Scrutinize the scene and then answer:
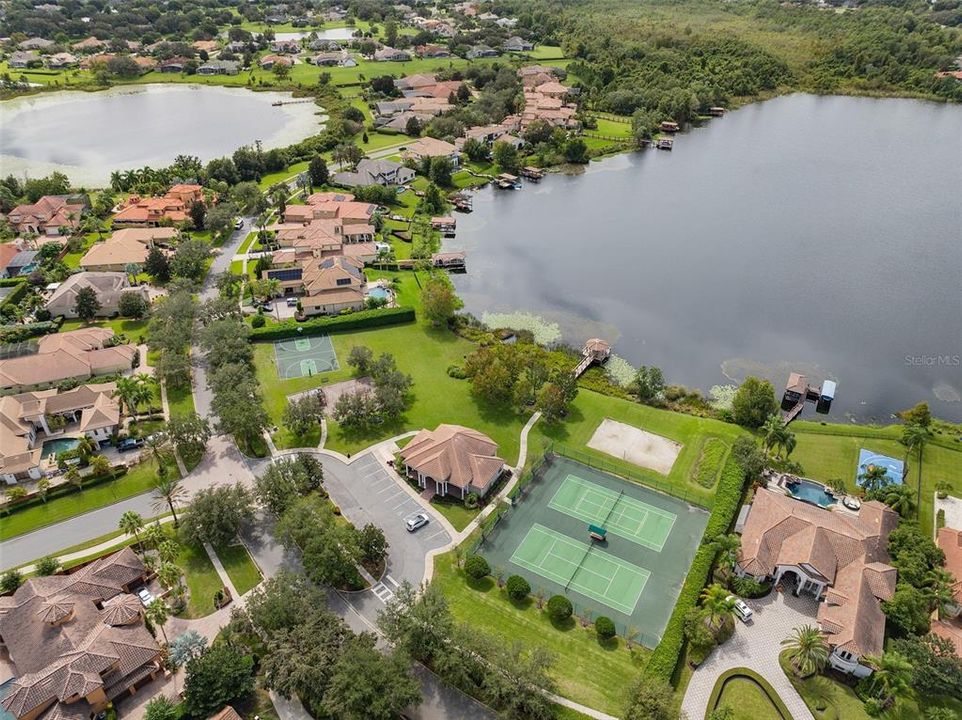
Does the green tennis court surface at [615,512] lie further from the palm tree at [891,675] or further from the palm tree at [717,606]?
the palm tree at [891,675]

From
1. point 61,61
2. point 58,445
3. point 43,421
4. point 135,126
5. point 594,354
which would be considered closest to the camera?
point 58,445

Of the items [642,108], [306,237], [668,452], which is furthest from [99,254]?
[642,108]

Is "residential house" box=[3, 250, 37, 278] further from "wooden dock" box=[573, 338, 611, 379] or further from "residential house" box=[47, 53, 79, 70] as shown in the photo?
"residential house" box=[47, 53, 79, 70]

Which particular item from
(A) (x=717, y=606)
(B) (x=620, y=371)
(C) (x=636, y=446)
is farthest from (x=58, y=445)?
(A) (x=717, y=606)

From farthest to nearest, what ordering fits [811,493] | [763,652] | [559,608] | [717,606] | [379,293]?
1. [379,293]
2. [811,493]
3. [559,608]
4. [763,652]
5. [717,606]

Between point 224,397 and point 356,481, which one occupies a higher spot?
point 224,397

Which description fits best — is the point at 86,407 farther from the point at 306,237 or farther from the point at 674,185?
the point at 674,185

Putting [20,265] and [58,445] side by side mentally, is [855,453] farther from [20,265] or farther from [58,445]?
[20,265]

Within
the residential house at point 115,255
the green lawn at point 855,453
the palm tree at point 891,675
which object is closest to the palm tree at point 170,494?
the residential house at point 115,255
